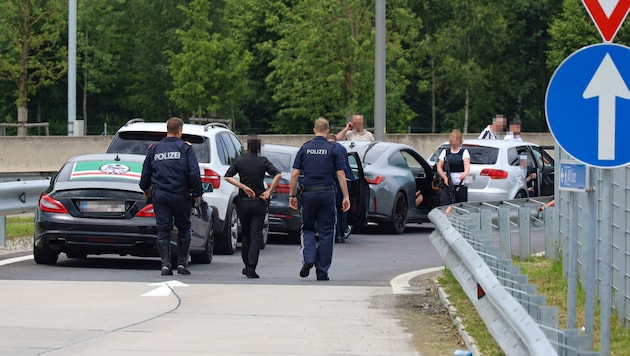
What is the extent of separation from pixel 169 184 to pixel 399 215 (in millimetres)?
8205

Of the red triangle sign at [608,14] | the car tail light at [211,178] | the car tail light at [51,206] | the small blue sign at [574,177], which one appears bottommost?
the car tail light at [51,206]

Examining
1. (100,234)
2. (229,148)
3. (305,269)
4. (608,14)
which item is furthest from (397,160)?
(608,14)

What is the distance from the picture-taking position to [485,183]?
23141 mm

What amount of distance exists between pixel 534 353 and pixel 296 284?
819cm

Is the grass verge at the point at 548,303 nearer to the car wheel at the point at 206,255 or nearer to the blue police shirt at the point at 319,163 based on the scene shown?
the blue police shirt at the point at 319,163

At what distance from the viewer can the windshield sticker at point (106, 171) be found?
48.9 ft

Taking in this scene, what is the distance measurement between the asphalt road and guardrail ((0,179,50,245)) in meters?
1.47

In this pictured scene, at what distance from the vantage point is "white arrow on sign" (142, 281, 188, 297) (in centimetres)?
1253

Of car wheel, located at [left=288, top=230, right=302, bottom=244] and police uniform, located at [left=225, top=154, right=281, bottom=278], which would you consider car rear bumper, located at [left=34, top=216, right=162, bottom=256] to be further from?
car wheel, located at [left=288, top=230, right=302, bottom=244]

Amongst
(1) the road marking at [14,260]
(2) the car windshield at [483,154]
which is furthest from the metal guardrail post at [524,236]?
(2) the car windshield at [483,154]

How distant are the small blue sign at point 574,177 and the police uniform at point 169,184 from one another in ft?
22.8

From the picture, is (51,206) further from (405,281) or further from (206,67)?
(206,67)

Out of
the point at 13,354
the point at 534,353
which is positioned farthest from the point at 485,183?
the point at 534,353

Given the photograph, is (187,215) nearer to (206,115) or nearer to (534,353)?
(534,353)
